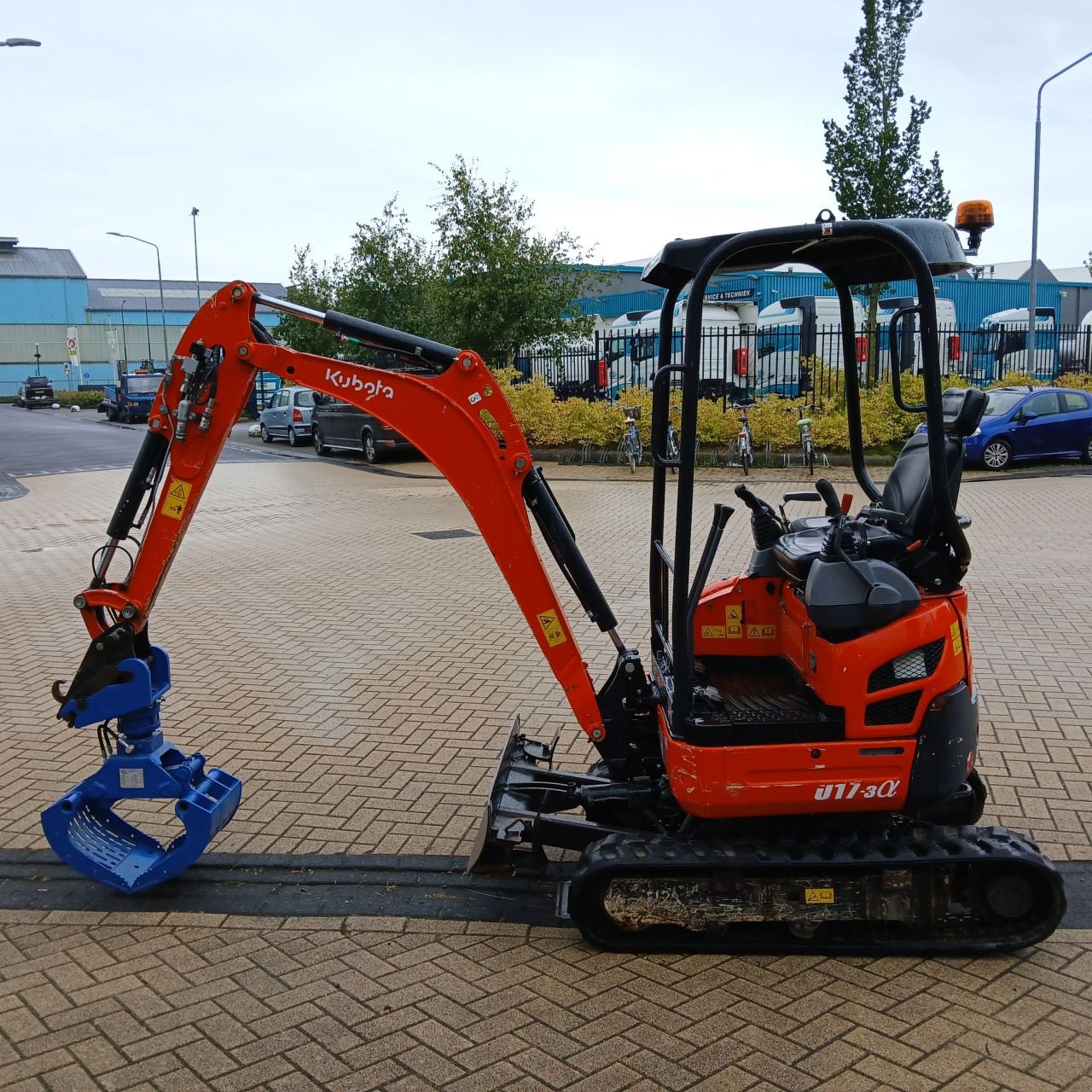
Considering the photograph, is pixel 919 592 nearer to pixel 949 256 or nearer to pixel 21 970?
pixel 949 256

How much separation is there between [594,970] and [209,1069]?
4.50 feet

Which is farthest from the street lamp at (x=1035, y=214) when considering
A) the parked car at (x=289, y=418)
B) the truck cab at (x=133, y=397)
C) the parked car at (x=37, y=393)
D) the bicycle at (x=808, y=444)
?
the parked car at (x=37, y=393)

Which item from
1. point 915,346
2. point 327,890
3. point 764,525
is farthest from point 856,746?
point 915,346

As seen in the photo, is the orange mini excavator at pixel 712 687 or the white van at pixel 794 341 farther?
the white van at pixel 794 341

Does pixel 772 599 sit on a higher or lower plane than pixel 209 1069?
higher

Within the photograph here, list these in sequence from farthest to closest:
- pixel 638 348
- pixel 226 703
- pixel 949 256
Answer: pixel 638 348, pixel 226 703, pixel 949 256

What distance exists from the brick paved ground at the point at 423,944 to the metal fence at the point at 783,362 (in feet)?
39.1

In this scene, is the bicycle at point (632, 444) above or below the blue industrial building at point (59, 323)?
below

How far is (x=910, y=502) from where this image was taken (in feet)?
14.1

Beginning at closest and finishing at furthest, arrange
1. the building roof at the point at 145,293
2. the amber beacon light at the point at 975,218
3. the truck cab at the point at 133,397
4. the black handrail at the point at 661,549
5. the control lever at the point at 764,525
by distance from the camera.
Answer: the black handrail at the point at 661,549, the control lever at the point at 764,525, the amber beacon light at the point at 975,218, the truck cab at the point at 133,397, the building roof at the point at 145,293

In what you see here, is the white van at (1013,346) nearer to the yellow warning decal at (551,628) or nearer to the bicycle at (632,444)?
the bicycle at (632,444)

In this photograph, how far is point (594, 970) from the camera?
3.97 metres

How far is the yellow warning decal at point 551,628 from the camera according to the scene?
176 inches

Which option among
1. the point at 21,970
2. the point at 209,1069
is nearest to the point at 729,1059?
the point at 209,1069
